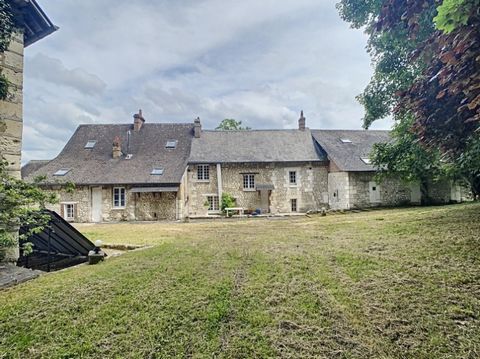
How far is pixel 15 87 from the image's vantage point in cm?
557

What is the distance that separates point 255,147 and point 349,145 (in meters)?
7.49

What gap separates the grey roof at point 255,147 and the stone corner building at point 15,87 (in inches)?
549

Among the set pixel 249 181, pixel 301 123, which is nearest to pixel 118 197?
pixel 249 181

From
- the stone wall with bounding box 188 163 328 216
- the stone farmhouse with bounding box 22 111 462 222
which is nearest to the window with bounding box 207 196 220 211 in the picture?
the stone farmhouse with bounding box 22 111 462 222

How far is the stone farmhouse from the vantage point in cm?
1778

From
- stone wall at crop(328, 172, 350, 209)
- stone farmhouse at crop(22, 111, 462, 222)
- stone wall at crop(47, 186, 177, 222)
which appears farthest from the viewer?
stone wall at crop(328, 172, 350, 209)

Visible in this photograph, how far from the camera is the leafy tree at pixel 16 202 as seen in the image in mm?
4238

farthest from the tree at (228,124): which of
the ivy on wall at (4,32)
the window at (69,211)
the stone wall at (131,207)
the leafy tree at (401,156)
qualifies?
the ivy on wall at (4,32)

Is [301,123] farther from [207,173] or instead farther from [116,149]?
[116,149]

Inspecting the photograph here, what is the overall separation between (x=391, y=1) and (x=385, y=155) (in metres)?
8.84

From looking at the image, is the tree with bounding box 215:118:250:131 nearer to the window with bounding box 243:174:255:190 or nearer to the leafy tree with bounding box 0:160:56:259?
the window with bounding box 243:174:255:190

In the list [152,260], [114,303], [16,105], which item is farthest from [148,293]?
[16,105]

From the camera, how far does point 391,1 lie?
3.88 meters

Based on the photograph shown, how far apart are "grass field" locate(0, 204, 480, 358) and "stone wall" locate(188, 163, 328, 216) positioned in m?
14.4
